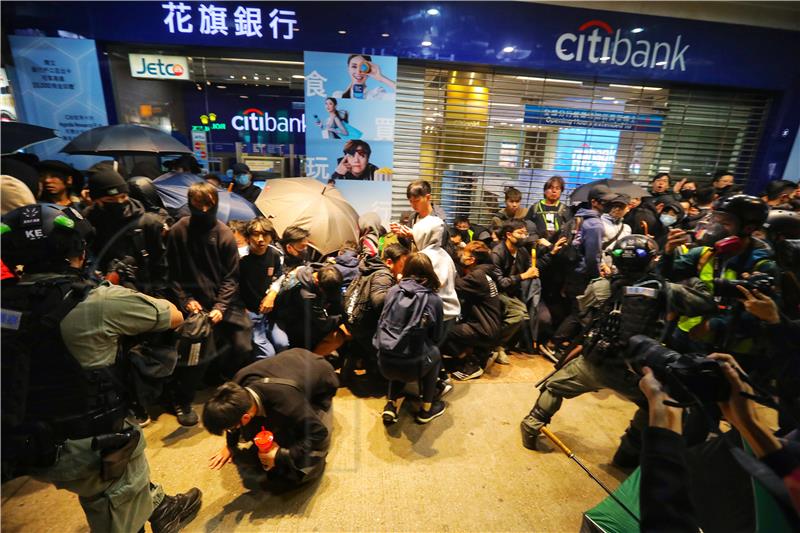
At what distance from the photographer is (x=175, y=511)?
85.3 inches

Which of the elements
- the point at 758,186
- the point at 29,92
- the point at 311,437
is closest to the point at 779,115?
the point at 758,186

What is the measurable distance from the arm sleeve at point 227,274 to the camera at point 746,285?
362 cm

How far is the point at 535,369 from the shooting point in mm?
4156

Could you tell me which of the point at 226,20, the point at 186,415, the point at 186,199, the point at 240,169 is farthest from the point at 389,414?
the point at 226,20

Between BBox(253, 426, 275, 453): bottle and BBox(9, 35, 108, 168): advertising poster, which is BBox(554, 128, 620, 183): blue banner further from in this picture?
BBox(9, 35, 108, 168): advertising poster

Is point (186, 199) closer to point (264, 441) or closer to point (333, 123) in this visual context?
point (333, 123)

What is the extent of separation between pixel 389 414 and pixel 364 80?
15.2 ft

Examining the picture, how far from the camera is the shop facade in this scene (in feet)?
16.2

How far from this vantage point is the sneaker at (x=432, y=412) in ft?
10.5

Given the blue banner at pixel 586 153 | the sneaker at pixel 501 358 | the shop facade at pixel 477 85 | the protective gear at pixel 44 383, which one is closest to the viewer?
the protective gear at pixel 44 383

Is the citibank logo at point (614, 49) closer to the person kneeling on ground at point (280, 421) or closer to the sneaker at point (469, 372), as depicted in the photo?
the sneaker at point (469, 372)

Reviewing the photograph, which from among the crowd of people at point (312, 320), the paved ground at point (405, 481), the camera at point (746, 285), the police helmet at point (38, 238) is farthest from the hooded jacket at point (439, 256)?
the police helmet at point (38, 238)

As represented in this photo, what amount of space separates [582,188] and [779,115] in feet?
14.1

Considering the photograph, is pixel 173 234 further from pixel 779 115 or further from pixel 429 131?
pixel 779 115
